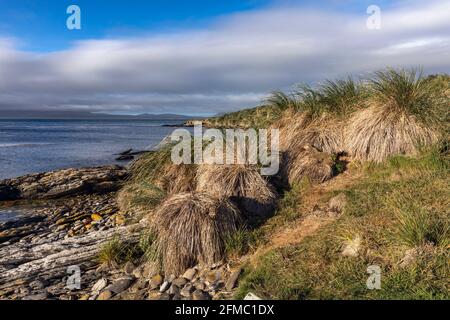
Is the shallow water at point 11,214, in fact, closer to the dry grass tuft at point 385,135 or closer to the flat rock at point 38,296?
the flat rock at point 38,296

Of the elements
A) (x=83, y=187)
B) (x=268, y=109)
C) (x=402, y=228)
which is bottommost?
(x=83, y=187)

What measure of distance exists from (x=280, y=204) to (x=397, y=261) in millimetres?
3003

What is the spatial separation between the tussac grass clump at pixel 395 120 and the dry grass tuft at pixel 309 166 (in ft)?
2.50

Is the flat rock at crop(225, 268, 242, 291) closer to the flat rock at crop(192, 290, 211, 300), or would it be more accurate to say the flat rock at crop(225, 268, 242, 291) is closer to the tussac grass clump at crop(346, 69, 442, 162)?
the flat rock at crop(192, 290, 211, 300)

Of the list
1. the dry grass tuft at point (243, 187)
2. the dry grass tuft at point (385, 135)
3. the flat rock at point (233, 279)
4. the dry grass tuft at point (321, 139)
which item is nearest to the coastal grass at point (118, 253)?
the dry grass tuft at point (243, 187)

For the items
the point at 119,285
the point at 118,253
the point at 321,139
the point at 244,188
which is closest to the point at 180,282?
the point at 119,285

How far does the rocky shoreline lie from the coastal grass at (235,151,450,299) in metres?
0.71

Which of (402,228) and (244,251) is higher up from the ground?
(402,228)

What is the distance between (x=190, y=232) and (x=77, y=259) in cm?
241

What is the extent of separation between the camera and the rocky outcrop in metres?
13.9

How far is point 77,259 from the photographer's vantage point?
23.2 ft
